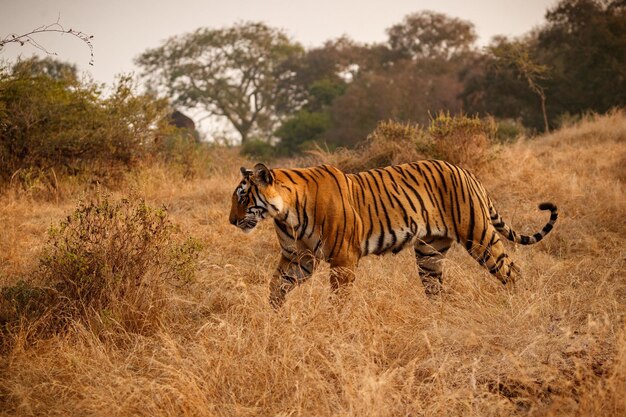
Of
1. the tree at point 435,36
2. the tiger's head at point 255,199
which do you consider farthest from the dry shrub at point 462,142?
the tree at point 435,36

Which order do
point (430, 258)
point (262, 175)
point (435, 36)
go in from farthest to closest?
point (435, 36) < point (430, 258) < point (262, 175)

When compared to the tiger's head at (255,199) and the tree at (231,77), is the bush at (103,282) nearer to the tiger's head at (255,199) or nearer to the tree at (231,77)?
the tiger's head at (255,199)

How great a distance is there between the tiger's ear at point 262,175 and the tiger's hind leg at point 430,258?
1.48 metres

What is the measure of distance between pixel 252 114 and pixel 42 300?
3195cm

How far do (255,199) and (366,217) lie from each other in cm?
88

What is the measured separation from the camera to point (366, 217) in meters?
5.41

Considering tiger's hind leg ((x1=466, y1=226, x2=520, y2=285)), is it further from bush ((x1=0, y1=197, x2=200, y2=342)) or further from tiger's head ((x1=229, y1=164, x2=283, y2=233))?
bush ((x1=0, y1=197, x2=200, y2=342))

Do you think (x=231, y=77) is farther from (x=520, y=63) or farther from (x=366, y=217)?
(x=366, y=217)

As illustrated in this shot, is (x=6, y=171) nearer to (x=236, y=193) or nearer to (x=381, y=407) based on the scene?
(x=236, y=193)

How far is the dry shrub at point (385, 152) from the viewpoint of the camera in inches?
443

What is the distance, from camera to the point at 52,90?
11719 mm

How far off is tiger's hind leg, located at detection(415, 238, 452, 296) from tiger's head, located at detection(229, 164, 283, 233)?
1414 millimetres

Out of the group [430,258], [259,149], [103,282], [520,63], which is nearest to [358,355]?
[430,258]

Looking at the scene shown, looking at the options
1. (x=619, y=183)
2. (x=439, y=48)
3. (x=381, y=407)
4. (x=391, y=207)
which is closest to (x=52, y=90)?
(x=391, y=207)
